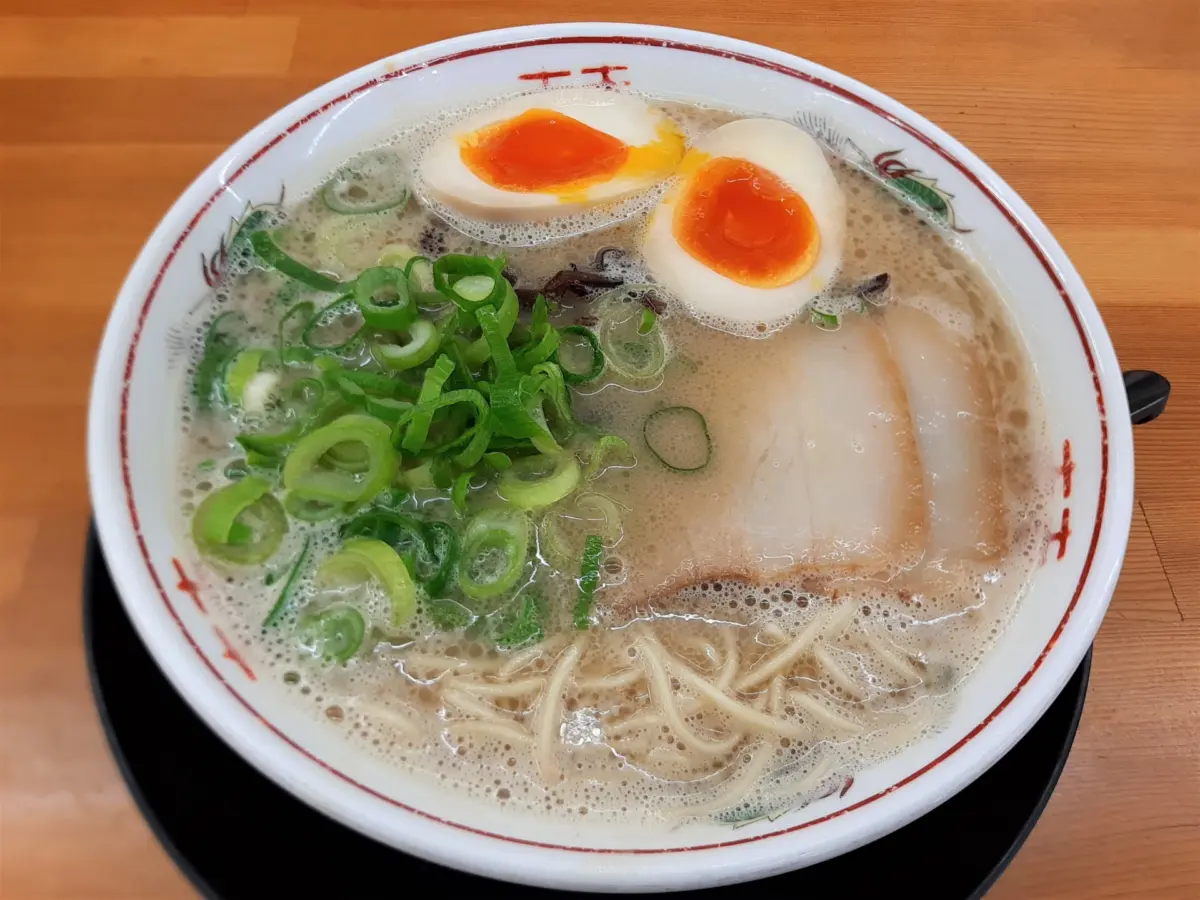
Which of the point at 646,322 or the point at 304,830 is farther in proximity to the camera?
the point at 646,322

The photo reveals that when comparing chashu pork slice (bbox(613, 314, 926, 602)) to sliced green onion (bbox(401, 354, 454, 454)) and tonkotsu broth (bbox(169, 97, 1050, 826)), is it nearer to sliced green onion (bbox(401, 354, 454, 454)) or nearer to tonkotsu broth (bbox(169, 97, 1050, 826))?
tonkotsu broth (bbox(169, 97, 1050, 826))

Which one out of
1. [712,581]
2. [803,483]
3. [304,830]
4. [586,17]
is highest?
[586,17]

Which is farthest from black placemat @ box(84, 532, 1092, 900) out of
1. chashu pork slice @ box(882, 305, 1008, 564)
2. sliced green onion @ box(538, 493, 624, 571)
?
sliced green onion @ box(538, 493, 624, 571)

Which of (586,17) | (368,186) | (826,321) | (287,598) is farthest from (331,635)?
(586,17)

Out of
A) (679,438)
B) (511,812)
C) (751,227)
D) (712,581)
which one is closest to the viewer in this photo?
(511,812)

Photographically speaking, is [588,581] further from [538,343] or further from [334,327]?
[334,327]

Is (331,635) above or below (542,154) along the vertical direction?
below

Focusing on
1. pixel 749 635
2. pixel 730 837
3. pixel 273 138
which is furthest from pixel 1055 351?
pixel 273 138
